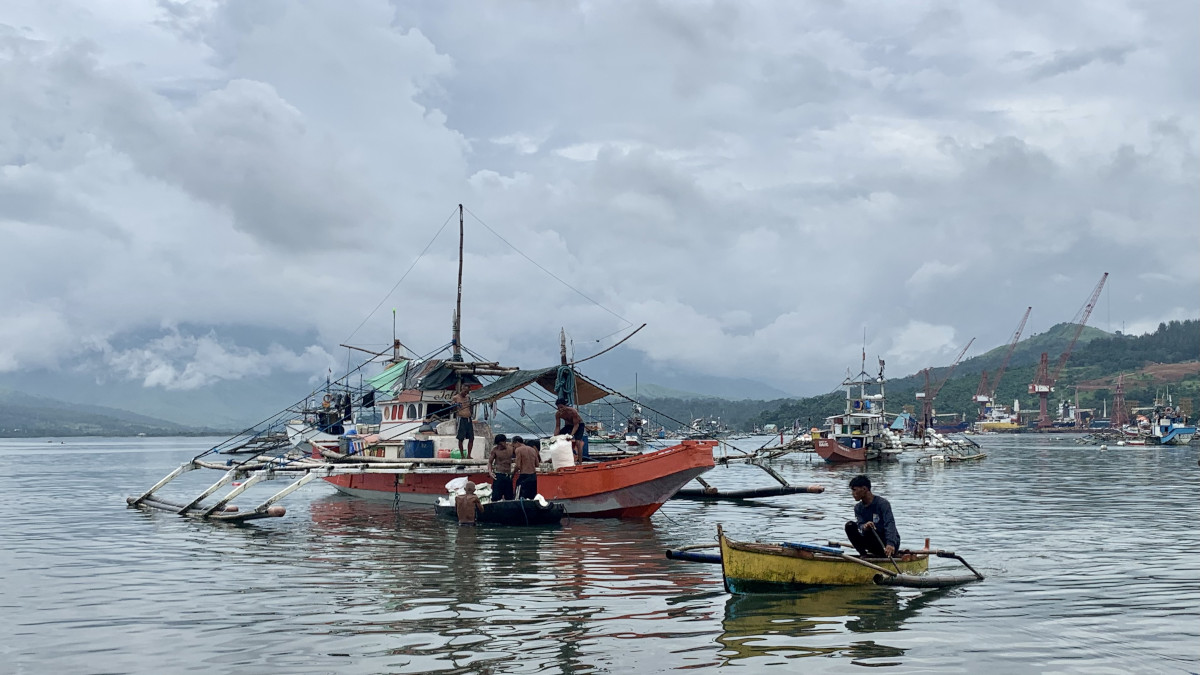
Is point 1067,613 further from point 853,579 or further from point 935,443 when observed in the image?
point 935,443

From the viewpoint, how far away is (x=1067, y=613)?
15930 mm

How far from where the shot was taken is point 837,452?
8238 cm

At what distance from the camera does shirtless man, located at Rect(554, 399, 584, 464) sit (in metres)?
32.7

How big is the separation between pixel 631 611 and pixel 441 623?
3156 mm

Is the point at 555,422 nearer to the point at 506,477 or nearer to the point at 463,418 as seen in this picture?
the point at 506,477

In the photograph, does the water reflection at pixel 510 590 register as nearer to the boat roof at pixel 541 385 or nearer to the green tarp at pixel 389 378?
the boat roof at pixel 541 385

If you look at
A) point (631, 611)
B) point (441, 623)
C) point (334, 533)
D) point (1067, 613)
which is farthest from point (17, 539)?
point (1067, 613)

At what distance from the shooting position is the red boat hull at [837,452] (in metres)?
81.4

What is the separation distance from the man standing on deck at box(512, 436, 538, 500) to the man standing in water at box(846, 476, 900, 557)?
1327 cm

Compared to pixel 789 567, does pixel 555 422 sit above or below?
above

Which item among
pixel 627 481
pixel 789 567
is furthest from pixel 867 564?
pixel 627 481

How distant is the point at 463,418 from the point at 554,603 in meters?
18.5

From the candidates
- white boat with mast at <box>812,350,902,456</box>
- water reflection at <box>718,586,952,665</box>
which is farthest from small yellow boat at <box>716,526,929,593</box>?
white boat with mast at <box>812,350,902,456</box>

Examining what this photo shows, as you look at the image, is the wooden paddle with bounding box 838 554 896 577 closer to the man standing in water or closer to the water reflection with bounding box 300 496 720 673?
the man standing in water
